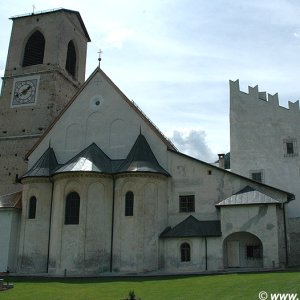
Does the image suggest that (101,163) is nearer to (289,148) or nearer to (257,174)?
(257,174)

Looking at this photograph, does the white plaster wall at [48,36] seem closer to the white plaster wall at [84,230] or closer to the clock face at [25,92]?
the clock face at [25,92]

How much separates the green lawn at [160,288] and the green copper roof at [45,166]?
941cm

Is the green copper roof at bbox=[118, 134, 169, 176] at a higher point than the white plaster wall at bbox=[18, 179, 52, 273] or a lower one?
higher

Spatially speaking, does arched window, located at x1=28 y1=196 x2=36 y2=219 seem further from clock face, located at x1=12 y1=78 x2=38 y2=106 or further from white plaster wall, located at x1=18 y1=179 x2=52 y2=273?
clock face, located at x1=12 y1=78 x2=38 y2=106

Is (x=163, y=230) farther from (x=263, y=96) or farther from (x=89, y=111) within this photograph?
(x=263, y=96)

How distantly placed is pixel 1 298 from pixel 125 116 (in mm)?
17832

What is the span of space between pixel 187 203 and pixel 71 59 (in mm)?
23591

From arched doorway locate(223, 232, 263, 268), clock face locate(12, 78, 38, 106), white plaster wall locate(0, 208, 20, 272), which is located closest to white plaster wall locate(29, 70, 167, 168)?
white plaster wall locate(0, 208, 20, 272)

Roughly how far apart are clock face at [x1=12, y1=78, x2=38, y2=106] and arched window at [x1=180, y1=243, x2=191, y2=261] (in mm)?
21758

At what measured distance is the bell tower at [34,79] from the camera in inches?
1640

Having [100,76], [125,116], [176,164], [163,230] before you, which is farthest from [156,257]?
[100,76]

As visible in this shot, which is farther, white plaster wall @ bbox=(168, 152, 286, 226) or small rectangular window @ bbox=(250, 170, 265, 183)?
small rectangular window @ bbox=(250, 170, 265, 183)

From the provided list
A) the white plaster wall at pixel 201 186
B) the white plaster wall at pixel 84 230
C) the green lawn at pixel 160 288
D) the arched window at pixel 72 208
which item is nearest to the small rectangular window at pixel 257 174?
the white plaster wall at pixel 201 186

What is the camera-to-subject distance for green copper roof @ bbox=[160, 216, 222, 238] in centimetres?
2965
